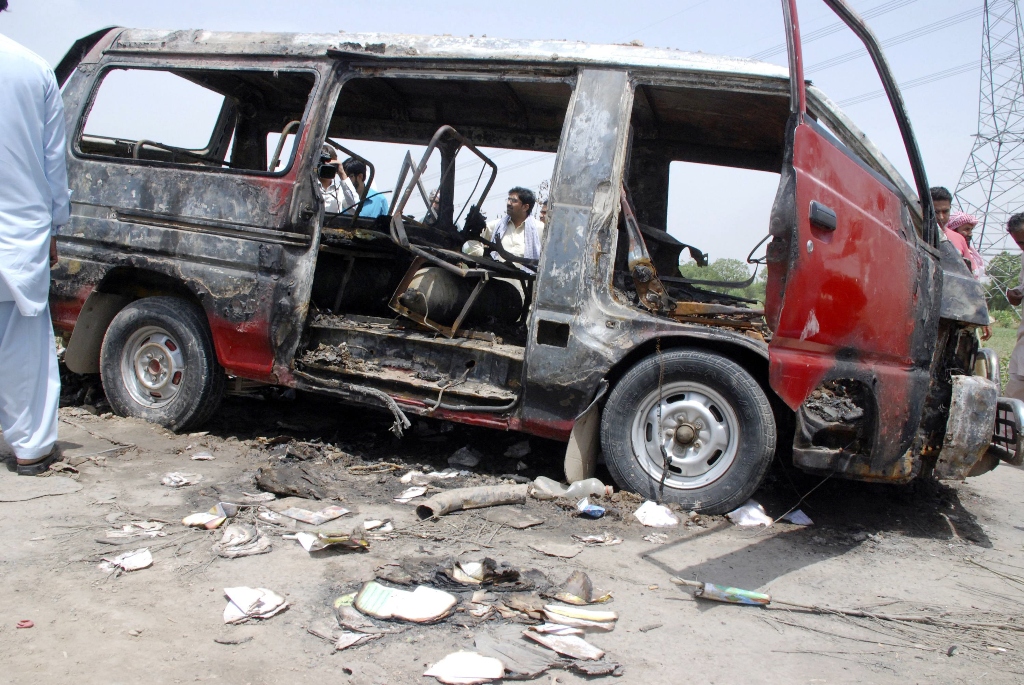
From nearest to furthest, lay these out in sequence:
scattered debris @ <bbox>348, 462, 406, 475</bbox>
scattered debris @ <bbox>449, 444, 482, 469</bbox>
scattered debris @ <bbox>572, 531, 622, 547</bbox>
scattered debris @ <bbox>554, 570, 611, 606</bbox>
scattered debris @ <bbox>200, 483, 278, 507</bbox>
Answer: scattered debris @ <bbox>554, 570, 611, 606</bbox> < scattered debris @ <bbox>572, 531, 622, 547</bbox> < scattered debris @ <bbox>200, 483, 278, 507</bbox> < scattered debris @ <bbox>348, 462, 406, 475</bbox> < scattered debris @ <bbox>449, 444, 482, 469</bbox>

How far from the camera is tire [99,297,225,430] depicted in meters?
4.68

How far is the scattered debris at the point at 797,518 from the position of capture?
3.86 m

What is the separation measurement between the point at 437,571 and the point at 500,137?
12.1ft

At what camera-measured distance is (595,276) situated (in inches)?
154

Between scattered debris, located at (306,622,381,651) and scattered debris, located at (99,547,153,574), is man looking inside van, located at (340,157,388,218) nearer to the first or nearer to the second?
scattered debris, located at (99,547,153,574)

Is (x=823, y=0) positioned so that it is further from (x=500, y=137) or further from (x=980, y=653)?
(x=500, y=137)

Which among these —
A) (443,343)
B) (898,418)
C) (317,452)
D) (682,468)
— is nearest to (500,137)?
(443,343)

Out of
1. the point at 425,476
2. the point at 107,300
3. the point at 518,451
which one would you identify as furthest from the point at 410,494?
the point at 107,300

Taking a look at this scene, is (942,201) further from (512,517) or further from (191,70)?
(191,70)

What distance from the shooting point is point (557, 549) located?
128 inches

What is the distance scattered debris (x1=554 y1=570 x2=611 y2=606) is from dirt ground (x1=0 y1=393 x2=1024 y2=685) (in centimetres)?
6

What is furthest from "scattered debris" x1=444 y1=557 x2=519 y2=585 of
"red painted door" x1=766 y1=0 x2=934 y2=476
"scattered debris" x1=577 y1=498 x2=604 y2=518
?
"red painted door" x1=766 y1=0 x2=934 y2=476

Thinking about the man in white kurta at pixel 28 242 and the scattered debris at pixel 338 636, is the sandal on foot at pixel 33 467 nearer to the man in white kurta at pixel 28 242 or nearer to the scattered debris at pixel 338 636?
the man in white kurta at pixel 28 242

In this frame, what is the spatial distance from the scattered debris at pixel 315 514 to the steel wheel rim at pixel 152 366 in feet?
5.63
